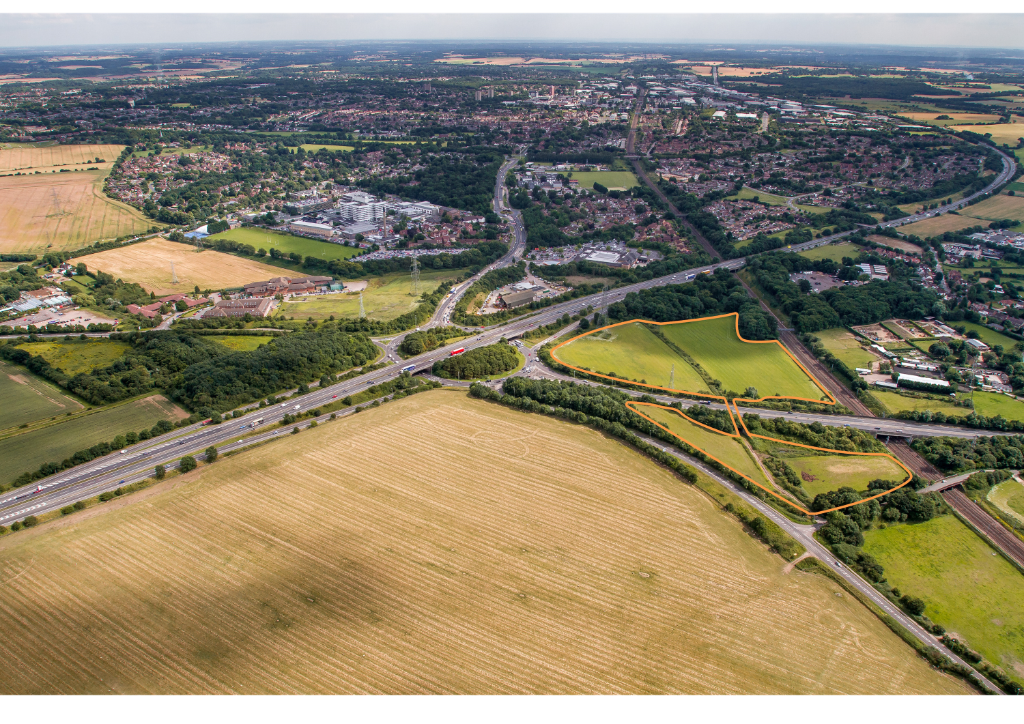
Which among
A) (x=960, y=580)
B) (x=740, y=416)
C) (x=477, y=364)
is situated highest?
(x=477, y=364)

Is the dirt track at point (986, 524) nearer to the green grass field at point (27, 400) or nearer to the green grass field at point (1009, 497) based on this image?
the green grass field at point (1009, 497)

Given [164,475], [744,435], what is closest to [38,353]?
[164,475]

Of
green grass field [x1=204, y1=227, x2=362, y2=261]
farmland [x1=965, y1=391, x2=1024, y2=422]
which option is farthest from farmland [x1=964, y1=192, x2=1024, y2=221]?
green grass field [x1=204, y1=227, x2=362, y2=261]

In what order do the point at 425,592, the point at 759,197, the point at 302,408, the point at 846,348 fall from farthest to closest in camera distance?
the point at 759,197 < the point at 846,348 < the point at 302,408 < the point at 425,592

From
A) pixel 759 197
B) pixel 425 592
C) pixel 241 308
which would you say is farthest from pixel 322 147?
pixel 425 592

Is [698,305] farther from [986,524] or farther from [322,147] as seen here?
[322,147]

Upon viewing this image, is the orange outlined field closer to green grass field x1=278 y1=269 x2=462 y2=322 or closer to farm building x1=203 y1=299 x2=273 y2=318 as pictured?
green grass field x1=278 y1=269 x2=462 y2=322

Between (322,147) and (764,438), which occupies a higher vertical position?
(322,147)

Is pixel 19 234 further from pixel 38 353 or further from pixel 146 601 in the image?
pixel 146 601

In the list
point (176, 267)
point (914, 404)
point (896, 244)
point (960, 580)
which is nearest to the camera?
point (960, 580)
